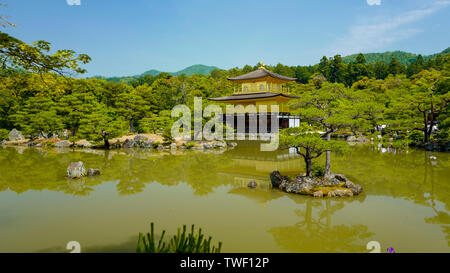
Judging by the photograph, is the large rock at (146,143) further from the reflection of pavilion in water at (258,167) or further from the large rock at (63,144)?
the reflection of pavilion in water at (258,167)

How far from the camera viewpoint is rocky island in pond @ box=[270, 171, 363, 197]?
305 inches

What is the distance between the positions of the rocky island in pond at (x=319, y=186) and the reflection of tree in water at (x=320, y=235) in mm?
1496

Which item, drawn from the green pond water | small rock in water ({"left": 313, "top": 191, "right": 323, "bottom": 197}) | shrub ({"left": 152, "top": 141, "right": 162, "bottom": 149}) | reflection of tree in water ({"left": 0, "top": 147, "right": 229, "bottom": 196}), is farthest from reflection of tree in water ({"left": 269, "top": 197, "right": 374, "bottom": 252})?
shrub ({"left": 152, "top": 141, "right": 162, "bottom": 149})

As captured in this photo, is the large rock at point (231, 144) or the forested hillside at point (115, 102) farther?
the large rock at point (231, 144)

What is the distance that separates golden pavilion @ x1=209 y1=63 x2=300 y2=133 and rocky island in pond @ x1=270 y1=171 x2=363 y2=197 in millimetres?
15650

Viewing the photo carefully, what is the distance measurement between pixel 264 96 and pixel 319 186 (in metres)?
16.9

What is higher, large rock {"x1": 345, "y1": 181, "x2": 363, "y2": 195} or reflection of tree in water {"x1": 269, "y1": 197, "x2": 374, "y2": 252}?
large rock {"x1": 345, "y1": 181, "x2": 363, "y2": 195}

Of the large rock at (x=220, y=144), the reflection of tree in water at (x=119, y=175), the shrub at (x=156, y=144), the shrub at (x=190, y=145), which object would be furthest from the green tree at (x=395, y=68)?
the reflection of tree in water at (x=119, y=175)

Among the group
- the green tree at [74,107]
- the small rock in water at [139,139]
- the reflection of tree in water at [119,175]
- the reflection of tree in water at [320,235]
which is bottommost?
the reflection of tree in water at [320,235]

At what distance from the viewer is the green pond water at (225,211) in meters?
4.88

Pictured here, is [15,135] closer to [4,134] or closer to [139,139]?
[4,134]

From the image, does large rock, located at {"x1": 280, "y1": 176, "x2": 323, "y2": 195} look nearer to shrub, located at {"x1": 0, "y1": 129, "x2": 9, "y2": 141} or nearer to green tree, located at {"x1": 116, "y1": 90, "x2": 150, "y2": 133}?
green tree, located at {"x1": 116, "y1": 90, "x2": 150, "y2": 133}

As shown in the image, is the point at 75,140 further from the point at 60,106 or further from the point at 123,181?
the point at 123,181

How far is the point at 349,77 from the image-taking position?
2029 inches
